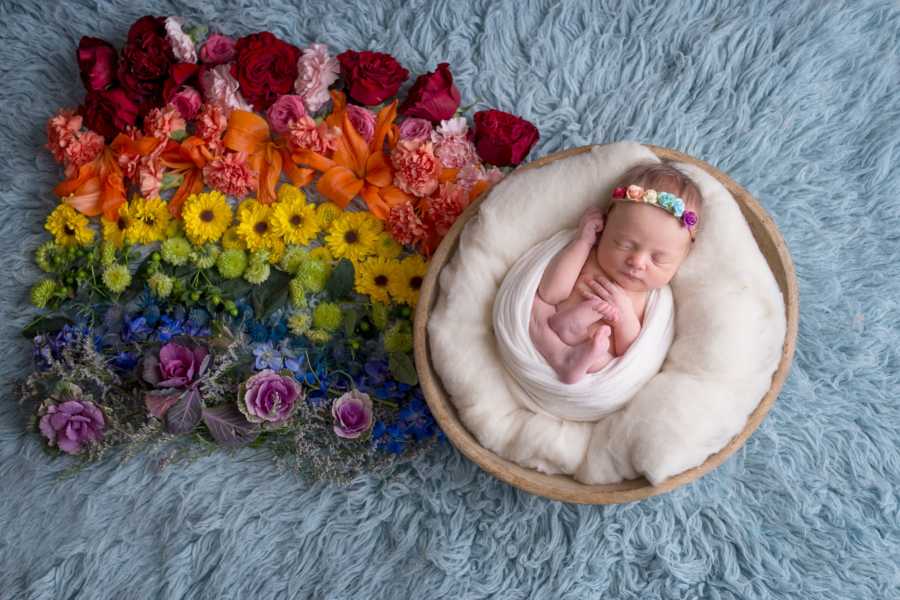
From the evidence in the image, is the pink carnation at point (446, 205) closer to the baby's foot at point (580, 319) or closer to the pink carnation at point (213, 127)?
the baby's foot at point (580, 319)

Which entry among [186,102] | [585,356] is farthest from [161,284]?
[585,356]

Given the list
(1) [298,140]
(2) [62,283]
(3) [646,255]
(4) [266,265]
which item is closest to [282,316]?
(4) [266,265]

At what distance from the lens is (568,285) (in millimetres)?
1390

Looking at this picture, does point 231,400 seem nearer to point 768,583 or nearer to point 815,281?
point 768,583

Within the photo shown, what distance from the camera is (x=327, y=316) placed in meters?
1.59

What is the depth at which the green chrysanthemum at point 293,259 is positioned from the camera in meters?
1.60

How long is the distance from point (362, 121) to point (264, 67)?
24 centimetres

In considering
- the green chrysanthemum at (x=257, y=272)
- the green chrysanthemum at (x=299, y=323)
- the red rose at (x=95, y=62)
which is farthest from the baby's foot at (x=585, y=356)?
the red rose at (x=95, y=62)

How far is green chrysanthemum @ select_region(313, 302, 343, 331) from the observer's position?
1592 millimetres

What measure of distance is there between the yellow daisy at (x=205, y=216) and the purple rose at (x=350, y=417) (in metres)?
0.45

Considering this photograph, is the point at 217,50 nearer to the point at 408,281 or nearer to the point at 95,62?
the point at 95,62

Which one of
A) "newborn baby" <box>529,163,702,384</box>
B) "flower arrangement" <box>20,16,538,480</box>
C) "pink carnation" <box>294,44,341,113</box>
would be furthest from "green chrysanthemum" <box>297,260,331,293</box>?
"newborn baby" <box>529,163,702,384</box>

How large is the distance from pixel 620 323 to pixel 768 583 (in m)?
0.64

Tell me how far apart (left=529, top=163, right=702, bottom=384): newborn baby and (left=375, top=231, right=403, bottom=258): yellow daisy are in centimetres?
36
